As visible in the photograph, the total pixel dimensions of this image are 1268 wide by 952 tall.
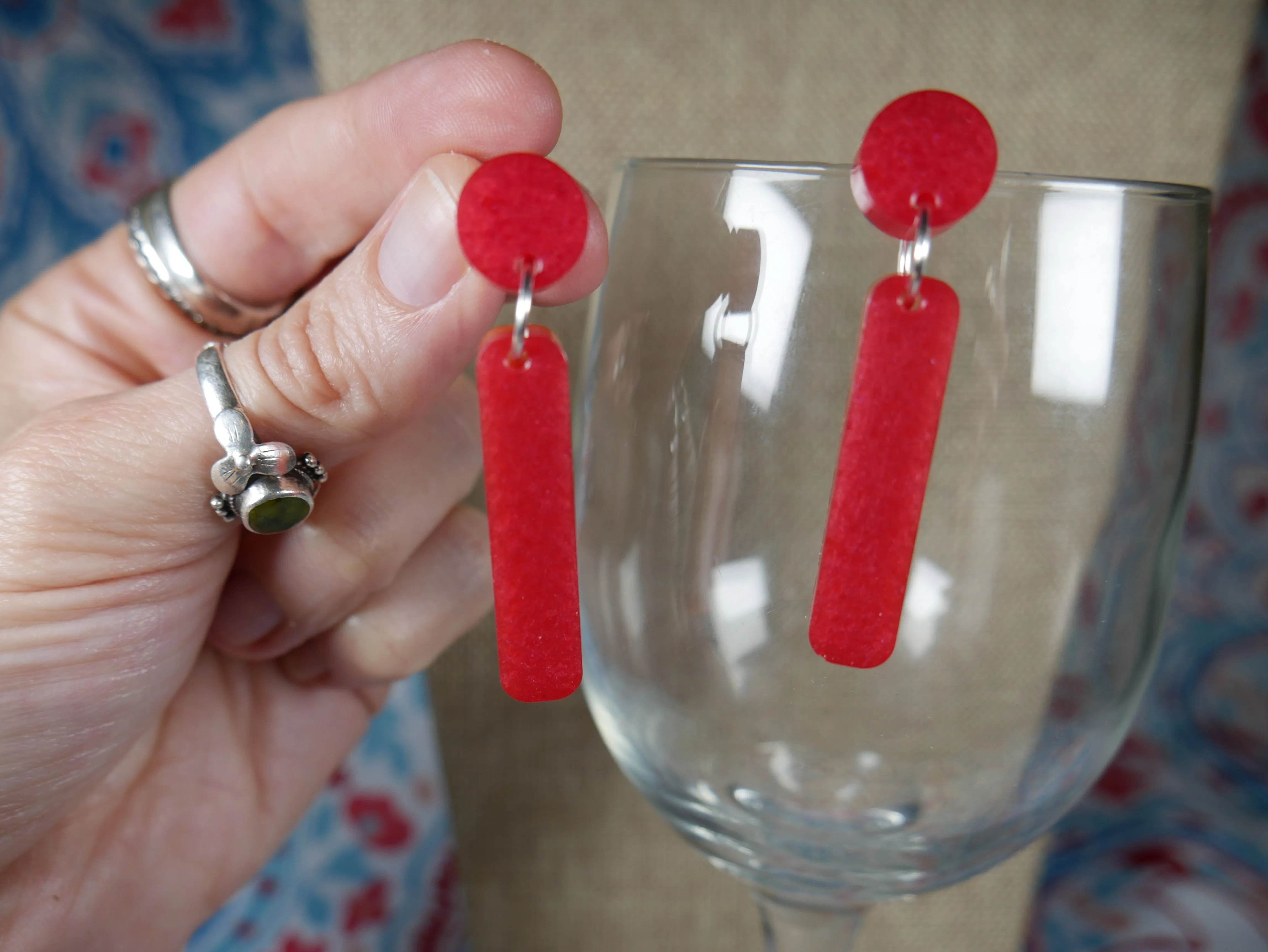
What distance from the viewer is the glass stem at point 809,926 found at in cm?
29

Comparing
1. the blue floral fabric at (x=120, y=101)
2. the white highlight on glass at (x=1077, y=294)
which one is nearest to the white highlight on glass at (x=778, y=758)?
the white highlight on glass at (x=1077, y=294)

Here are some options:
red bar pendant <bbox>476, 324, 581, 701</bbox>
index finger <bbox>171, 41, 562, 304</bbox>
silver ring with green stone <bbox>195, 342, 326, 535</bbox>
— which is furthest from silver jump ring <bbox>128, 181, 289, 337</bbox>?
red bar pendant <bbox>476, 324, 581, 701</bbox>

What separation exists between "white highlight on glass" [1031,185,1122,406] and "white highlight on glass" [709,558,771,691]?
74 mm

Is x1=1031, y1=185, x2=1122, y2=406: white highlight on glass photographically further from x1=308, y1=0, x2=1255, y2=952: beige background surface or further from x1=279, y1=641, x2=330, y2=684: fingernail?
x1=279, y1=641, x2=330, y2=684: fingernail

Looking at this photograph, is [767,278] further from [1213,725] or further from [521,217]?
[1213,725]

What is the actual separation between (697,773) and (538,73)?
0.58ft

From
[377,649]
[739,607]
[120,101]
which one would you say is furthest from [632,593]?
[120,101]

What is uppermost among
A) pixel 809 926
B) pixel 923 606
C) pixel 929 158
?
pixel 929 158

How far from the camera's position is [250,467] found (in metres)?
0.26

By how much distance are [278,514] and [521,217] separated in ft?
0.40

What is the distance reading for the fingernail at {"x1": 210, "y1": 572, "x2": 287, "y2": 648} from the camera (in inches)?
13.5

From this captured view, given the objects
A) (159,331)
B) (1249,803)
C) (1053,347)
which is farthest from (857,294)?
(1249,803)

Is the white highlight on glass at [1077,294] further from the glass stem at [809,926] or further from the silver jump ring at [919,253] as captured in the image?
the glass stem at [809,926]

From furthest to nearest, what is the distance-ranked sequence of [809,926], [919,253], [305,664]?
[305,664]
[809,926]
[919,253]
